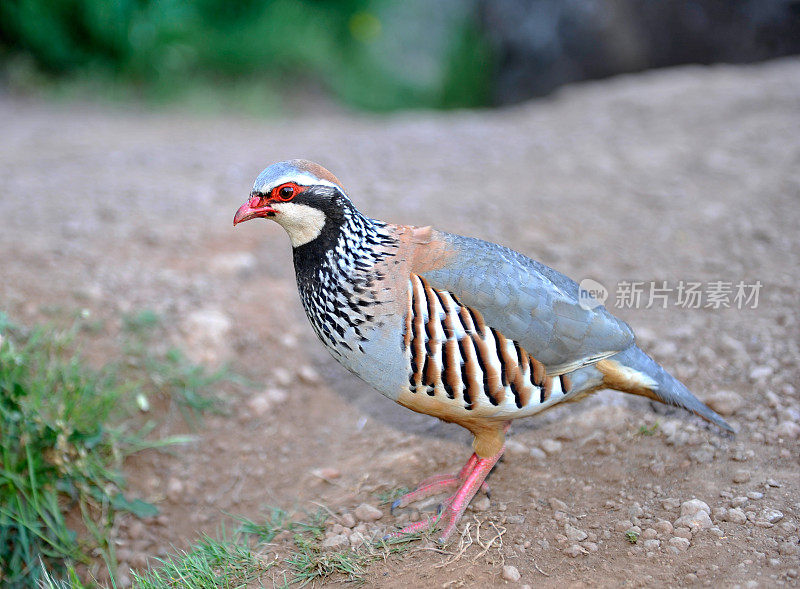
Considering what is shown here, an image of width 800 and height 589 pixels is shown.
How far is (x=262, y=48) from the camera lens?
10.3 meters

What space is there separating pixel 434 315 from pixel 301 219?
0.63m

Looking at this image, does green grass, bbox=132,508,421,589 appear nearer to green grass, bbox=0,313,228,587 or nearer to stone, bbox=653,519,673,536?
green grass, bbox=0,313,228,587

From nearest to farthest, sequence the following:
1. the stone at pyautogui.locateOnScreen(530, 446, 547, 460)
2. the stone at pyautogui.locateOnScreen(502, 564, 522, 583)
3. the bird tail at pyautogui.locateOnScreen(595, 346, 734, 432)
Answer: the stone at pyautogui.locateOnScreen(502, 564, 522, 583) → the bird tail at pyautogui.locateOnScreen(595, 346, 734, 432) → the stone at pyautogui.locateOnScreen(530, 446, 547, 460)

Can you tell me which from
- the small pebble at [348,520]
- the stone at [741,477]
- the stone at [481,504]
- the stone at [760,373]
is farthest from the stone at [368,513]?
the stone at [760,373]

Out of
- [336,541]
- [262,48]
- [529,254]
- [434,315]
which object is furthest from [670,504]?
[262,48]

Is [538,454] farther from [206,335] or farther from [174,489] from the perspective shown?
[206,335]

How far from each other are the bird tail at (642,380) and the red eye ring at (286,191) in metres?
1.38

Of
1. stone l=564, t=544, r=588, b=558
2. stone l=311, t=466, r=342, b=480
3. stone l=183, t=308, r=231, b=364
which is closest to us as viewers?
stone l=564, t=544, r=588, b=558

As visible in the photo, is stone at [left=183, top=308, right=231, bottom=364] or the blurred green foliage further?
the blurred green foliage

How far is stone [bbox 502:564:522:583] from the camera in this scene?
2.69m

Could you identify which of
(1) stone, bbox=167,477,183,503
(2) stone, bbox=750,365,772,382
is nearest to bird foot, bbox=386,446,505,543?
(1) stone, bbox=167,477,183,503

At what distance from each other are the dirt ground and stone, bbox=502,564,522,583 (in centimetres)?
4

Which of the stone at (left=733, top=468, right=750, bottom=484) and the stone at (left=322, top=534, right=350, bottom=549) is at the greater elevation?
the stone at (left=733, top=468, right=750, bottom=484)

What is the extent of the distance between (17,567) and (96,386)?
96cm
